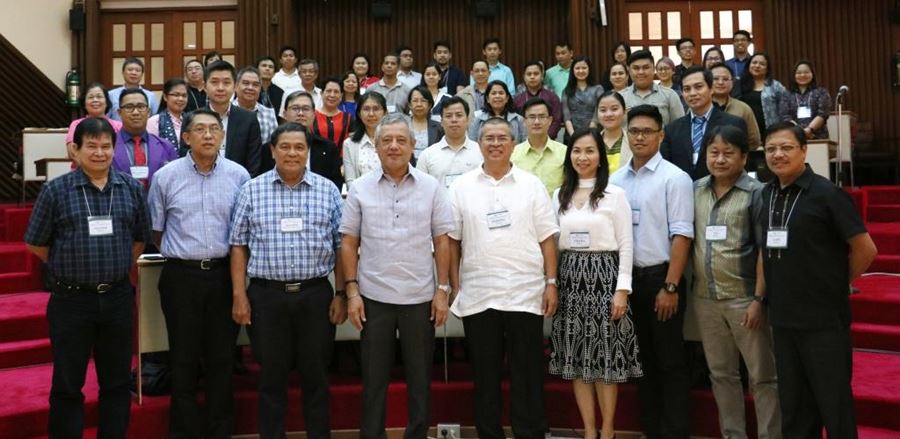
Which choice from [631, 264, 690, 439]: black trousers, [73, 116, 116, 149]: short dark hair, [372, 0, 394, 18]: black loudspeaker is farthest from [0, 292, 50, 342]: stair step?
[372, 0, 394, 18]: black loudspeaker

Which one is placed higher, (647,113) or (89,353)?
(647,113)

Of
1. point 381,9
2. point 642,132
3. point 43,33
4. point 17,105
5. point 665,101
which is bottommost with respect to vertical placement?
point 642,132

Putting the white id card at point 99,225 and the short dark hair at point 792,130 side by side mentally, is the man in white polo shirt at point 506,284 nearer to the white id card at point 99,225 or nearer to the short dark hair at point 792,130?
the short dark hair at point 792,130

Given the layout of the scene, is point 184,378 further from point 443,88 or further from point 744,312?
point 443,88

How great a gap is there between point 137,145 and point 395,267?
1.52 meters

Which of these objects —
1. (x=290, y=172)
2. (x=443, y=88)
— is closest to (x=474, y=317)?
(x=290, y=172)

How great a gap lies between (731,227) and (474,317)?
1.07 m

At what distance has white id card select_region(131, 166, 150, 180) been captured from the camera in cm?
339

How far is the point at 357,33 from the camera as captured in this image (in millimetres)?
8547

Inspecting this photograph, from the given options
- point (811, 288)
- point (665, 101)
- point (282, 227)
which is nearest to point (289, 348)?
point (282, 227)

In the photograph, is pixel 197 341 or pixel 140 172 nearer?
pixel 197 341

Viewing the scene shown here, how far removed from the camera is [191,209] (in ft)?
9.68

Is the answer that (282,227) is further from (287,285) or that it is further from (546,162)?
(546,162)

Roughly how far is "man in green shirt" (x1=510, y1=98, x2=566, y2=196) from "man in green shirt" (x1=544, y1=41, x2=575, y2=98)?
3.12 m
